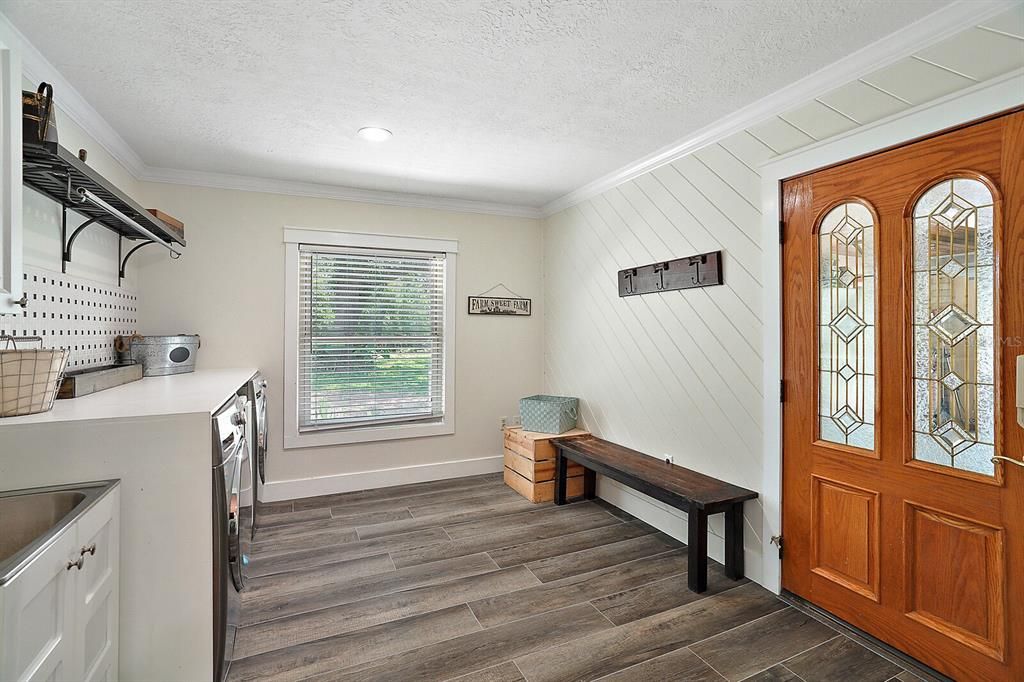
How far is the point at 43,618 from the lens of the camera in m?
1.19

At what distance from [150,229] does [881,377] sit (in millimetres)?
3895

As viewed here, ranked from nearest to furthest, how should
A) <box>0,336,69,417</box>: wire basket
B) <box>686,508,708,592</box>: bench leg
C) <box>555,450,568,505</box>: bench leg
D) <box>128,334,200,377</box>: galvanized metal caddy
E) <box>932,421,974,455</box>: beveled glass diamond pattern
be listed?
<box>0,336,69,417</box>: wire basket → <box>932,421,974,455</box>: beveled glass diamond pattern → <box>686,508,708,592</box>: bench leg → <box>128,334,200,377</box>: galvanized metal caddy → <box>555,450,568,505</box>: bench leg

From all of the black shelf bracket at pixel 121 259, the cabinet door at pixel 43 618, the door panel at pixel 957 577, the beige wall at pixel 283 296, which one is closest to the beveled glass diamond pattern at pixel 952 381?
the door panel at pixel 957 577

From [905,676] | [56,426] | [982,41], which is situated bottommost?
[905,676]

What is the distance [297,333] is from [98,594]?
8.61 ft

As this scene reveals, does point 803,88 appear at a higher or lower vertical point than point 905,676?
higher

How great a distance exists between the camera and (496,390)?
463 centimetres

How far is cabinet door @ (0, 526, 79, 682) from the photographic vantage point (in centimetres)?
104

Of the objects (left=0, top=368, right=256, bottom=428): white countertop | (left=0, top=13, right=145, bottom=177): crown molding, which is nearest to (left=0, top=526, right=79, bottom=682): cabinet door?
(left=0, top=368, right=256, bottom=428): white countertop

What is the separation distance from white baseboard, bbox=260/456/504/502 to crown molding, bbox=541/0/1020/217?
2822mm

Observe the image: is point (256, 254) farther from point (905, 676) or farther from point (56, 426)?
point (905, 676)

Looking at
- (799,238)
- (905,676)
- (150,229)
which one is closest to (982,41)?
(799,238)

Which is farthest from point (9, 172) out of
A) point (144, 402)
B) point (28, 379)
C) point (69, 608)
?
point (69, 608)

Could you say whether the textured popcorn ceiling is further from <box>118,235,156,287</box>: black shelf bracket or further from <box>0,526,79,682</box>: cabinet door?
<box>0,526,79,682</box>: cabinet door
